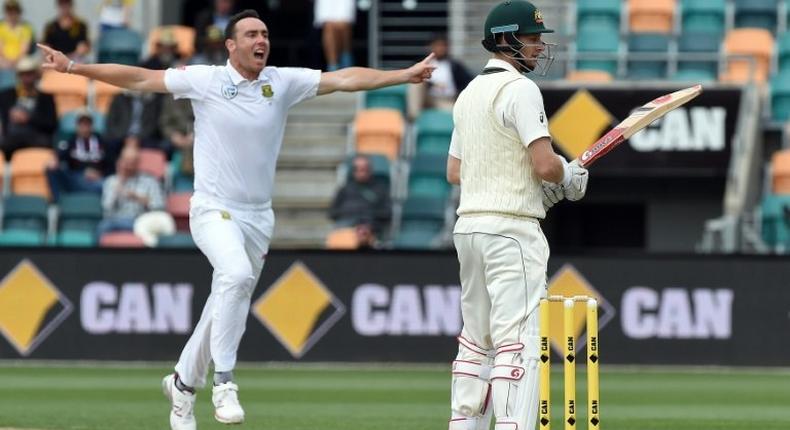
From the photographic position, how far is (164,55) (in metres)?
16.8

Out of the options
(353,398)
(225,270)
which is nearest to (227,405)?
(225,270)

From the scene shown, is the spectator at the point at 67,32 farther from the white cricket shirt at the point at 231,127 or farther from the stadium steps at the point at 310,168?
the white cricket shirt at the point at 231,127

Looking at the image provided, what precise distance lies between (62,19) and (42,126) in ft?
5.17

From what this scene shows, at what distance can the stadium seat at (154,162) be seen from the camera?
16.1 m

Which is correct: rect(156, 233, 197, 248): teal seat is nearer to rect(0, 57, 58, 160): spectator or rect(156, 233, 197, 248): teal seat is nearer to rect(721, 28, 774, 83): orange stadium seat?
rect(0, 57, 58, 160): spectator

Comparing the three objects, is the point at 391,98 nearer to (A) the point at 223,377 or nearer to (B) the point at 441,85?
(B) the point at 441,85

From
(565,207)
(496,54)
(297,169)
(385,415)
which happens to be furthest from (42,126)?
(496,54)

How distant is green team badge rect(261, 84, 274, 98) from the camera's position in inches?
336

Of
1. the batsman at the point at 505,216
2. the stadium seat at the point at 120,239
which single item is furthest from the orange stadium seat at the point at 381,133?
the batsman at the point at 505,216

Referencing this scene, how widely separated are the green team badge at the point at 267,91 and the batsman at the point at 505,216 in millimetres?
1581

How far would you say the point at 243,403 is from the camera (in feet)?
35.9

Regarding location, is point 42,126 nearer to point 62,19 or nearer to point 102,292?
point 62,19

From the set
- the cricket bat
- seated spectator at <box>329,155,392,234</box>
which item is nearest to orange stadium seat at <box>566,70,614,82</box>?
seated spectator at <box>329,155,392,234</box>

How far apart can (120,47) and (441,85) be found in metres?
3.64
